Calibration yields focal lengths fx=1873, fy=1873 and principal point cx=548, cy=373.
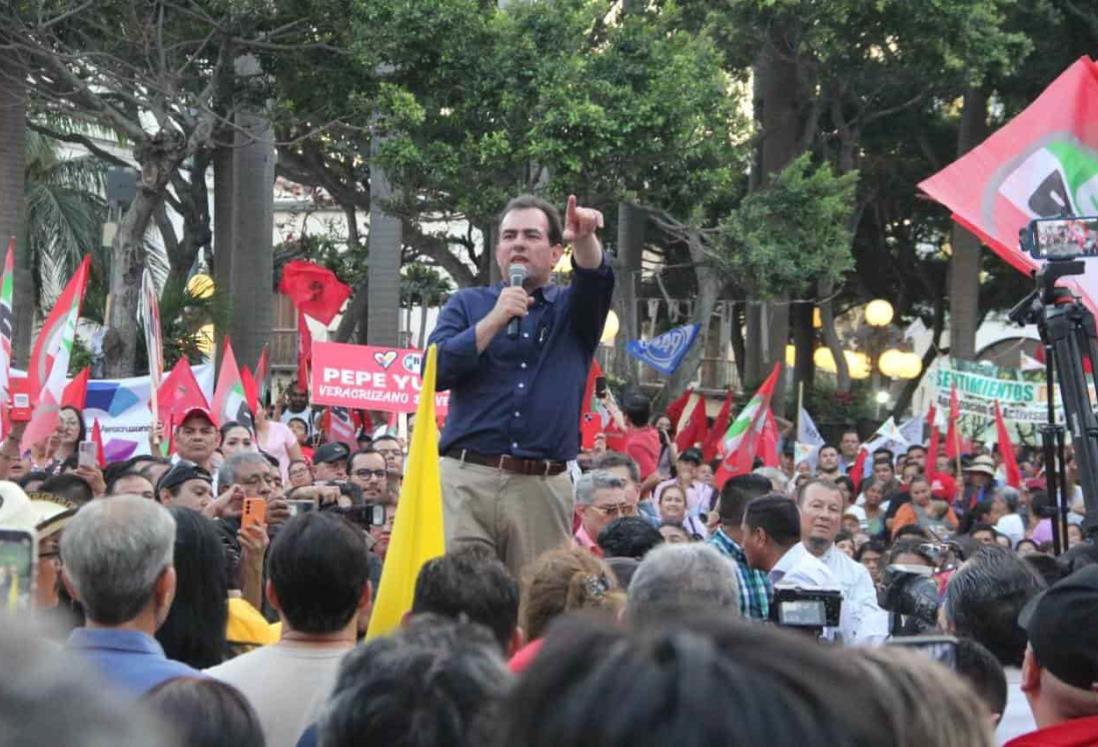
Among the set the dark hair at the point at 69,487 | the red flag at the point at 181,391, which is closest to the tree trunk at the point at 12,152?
the red flag at the point at 181,391

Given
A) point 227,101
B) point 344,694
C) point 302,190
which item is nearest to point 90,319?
point 227,101

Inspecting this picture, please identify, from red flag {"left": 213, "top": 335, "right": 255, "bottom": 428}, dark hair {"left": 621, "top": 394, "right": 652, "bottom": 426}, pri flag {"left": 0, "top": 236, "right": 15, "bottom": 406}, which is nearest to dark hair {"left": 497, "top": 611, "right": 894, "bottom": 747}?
pri flag {"left": 0, "top": 236, "right": 15, "bottom": 406}

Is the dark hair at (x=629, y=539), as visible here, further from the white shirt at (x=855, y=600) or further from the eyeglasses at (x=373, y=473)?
the eyeglasses at (x=373, y=473)

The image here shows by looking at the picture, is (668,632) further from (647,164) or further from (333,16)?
(647,164)

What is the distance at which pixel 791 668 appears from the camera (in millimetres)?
1535

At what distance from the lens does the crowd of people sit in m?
1.51

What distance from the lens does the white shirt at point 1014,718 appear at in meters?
4.77

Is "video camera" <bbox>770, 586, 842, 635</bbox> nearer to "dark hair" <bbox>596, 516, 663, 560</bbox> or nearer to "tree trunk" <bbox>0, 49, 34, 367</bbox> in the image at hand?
Answer: "dark hair" <bbox>596, 516, 663, 560</bbox>

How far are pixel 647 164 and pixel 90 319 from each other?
29.4ft

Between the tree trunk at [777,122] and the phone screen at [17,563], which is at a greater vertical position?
the tree trunk at [777,122]

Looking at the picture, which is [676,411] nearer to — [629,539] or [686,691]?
[629,539]

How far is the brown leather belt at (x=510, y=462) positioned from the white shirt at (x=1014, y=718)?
6.03 feet

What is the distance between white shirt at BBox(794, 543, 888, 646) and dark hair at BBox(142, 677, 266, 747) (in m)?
4.89

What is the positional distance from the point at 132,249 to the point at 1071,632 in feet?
55.1
